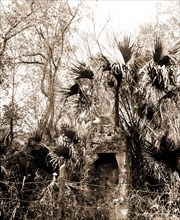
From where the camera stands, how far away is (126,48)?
335 inches

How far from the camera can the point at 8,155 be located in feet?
28.9

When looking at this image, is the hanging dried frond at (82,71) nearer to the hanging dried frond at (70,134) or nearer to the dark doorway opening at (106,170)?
the hanging dried frond at (70,134)

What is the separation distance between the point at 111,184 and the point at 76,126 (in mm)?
1818

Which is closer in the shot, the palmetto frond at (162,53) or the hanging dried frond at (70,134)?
the palmetto frond at (162,53)

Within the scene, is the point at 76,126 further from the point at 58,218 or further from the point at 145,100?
the point at 58,218

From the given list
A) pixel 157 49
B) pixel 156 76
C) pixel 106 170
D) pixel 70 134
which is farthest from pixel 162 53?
pixel 106 170

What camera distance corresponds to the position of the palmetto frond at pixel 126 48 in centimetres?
850

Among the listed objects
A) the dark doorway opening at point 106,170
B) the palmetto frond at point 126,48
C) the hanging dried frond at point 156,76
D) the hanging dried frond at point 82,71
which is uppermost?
the palmetto frond at point 126,48

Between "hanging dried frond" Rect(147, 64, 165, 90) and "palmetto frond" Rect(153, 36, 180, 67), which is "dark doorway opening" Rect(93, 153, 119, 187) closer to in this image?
"hanging dried frond" Rect(147, 64, 165, 90)

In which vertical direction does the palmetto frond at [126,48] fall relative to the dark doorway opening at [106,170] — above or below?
above

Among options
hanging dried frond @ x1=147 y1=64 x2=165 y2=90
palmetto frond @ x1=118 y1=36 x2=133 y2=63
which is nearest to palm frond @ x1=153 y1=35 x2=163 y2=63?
hanging dried frond @ x1=147 y1=64 x2=165 y2=90

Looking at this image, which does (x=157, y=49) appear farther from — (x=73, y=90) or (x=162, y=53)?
(x=73, y=90)

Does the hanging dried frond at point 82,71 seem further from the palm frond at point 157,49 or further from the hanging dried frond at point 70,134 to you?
the palm frond at point 157,49

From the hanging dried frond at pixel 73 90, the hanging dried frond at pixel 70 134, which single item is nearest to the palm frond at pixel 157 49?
the hanging dried frond at pixel 73 90
